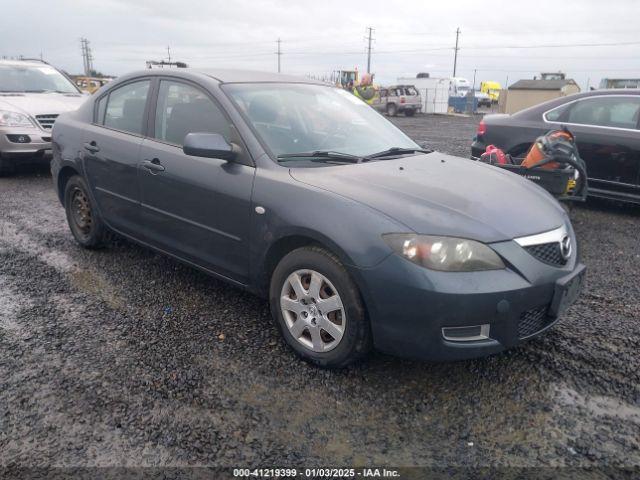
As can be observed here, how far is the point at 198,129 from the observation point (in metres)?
3.59

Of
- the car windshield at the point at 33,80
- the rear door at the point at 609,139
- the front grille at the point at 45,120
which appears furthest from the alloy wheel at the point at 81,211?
the rear door at the point at 609,139

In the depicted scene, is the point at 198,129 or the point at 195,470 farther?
the point at 198,129

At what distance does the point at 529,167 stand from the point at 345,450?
4178 millimetres

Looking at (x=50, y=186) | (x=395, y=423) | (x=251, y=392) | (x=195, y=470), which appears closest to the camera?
(x=195, y=470)

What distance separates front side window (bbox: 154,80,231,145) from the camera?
11.5ft

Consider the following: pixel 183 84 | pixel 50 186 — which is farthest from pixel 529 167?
pixel 50 186

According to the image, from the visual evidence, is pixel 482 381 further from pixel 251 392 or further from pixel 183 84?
pixel 183 84

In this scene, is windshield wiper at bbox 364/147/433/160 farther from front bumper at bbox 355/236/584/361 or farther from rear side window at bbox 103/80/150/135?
rear side window at bbox 103/80/150/135

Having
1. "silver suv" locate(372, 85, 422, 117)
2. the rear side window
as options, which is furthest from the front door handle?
"silver suv" locate(372, 85, 422, 117)

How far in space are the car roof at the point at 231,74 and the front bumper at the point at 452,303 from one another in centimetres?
193

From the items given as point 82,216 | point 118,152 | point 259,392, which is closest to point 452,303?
point 259,392

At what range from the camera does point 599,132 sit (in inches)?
251

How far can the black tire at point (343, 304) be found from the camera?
269 centimetres

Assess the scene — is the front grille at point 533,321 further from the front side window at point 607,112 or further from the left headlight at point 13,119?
the left headlight at point 13,119
